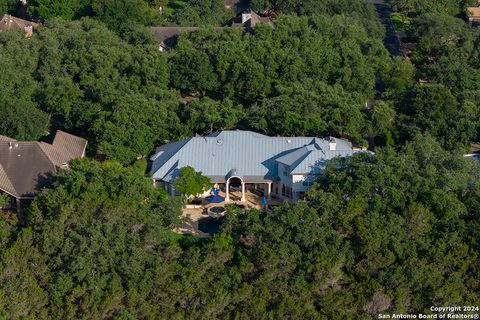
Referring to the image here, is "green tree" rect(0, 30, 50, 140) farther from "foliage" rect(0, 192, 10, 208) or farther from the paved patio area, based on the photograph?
the paved patio area

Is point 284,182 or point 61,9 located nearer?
point 284,182

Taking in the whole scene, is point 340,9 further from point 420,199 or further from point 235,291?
point 235,291

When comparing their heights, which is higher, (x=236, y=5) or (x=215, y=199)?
(x=236, y=5)

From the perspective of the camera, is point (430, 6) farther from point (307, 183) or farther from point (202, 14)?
point (307, 183)

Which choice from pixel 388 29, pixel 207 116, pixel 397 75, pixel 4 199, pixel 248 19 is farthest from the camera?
pixel 388 29

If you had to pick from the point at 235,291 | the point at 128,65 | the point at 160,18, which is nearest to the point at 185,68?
the point at 128,65

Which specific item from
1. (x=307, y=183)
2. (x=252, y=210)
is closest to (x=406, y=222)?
(x=307, y=183)

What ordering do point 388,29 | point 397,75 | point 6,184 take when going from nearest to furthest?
1. point 6,184
2. point 397,75
3. point 388,29
